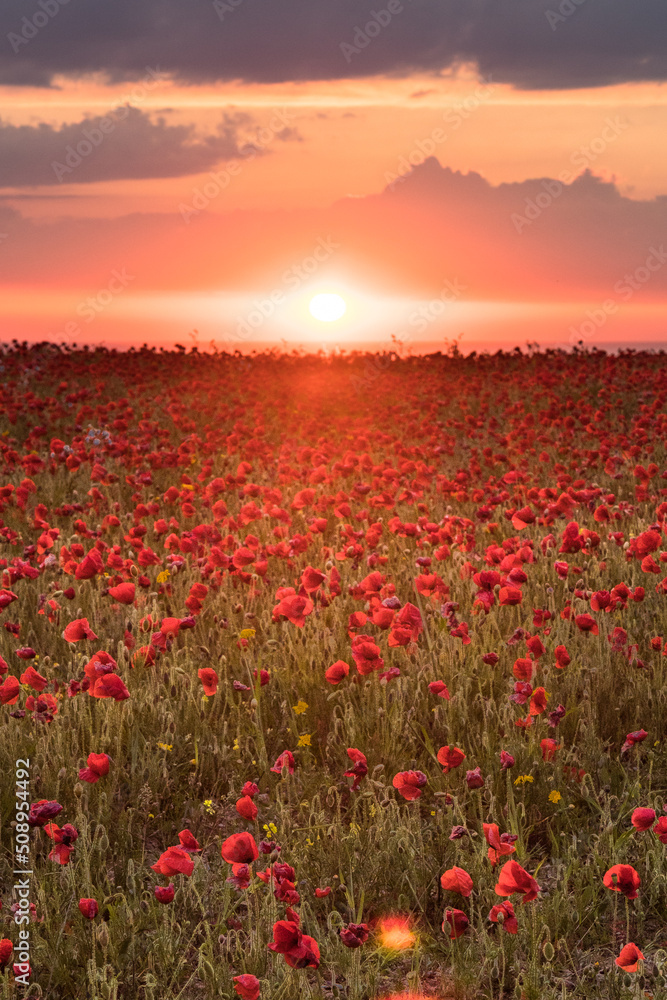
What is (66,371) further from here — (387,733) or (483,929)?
(483,929)

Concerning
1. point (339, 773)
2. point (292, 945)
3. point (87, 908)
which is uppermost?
point (292, 945)

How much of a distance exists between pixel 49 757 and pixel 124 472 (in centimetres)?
568

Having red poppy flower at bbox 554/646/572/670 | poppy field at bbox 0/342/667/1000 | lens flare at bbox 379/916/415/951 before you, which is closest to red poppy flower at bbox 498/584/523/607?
poppy field at bbox 0/342/667/1000

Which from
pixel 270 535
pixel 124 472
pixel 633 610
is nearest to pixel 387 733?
pixel 633 610

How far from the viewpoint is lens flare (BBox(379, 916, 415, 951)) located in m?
2.65

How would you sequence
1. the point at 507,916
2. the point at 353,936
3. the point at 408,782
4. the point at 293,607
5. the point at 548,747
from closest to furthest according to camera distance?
the point at 353,936 → the point at 507,916 → the point at 408,782 → the point at 548,747 → the point at 293,607

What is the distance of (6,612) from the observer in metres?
4.95

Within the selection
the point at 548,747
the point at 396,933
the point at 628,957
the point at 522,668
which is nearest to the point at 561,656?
the point at 522,668

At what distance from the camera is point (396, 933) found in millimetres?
2707

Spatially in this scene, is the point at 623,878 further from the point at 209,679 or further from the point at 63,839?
the point at 209,679

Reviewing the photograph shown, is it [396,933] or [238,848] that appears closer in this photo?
[238,848]

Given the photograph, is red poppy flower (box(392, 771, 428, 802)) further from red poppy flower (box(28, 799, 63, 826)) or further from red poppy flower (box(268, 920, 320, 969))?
red poppy flower (box(28, 799, 63, 826))

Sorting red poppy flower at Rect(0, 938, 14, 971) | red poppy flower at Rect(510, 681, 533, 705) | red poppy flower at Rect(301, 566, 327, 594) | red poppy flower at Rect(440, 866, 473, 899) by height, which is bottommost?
red poppy flower at Rect(0, 938, 14, 971)

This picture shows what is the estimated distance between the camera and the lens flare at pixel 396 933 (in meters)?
2.65
